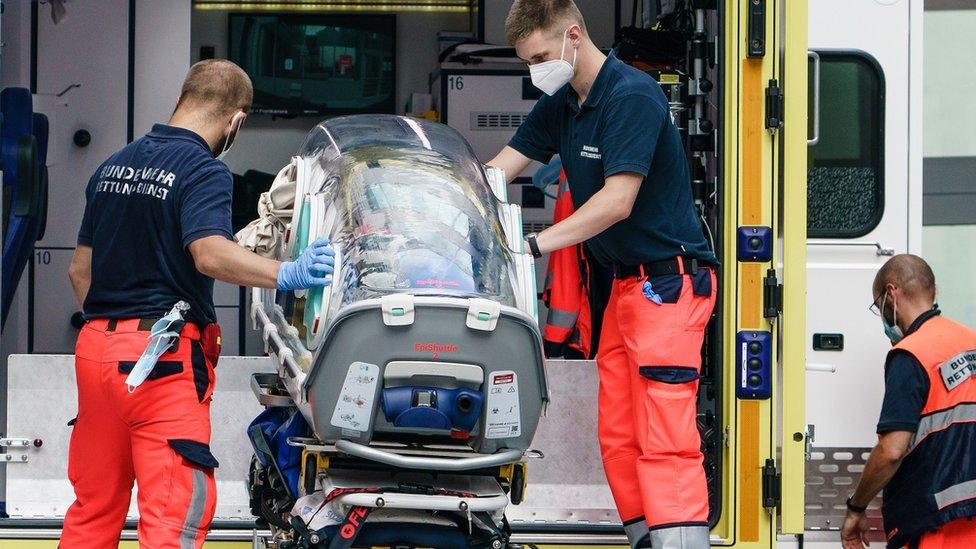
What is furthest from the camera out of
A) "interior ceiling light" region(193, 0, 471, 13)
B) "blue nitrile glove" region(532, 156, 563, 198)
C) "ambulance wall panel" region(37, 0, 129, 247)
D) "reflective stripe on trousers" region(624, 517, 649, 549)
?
"interior ceiling light" region(193, 0, 471, 13)

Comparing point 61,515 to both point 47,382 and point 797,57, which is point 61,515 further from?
point 797,57

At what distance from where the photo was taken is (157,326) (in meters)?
3.58

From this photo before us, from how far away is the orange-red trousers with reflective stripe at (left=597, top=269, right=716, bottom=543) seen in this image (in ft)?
13.3

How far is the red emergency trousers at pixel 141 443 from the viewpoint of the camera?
3.56 metres

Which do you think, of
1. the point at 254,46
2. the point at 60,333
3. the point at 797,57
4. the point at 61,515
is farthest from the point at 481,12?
the point at 61,515

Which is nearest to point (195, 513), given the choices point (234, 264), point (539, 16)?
point (234, 264)

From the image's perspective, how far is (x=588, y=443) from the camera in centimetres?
469

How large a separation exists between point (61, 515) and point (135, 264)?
1.22m

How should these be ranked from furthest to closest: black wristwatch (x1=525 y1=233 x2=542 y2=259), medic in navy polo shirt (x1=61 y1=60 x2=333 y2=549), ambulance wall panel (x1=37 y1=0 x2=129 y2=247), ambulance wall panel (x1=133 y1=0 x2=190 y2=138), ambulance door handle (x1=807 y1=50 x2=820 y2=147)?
ambulance wall panel (x1=37 y1=0 x2=129 y2=247) → ambulance wall panel (x1=133 y1=0 x2=190 y2=138) → ambulance door handle (x1=807 y1=50 x2=820 y2=147) → black wristwatch (x1=525 y1=233 x2=542 y2=259) → medic in navy polo shirt (x1=61 y1=60 x2=333 y2=549)

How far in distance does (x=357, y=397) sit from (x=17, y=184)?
243 centimetres

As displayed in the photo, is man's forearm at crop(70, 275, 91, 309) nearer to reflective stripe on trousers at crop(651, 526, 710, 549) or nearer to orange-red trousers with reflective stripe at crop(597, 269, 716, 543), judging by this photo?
orange-red trousers with reflective stripe at crop(597, 269, 716, 543)

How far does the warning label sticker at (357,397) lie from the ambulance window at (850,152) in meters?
2.38

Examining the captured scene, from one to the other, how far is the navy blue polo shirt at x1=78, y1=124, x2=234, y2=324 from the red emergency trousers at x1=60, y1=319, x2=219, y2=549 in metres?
0.07

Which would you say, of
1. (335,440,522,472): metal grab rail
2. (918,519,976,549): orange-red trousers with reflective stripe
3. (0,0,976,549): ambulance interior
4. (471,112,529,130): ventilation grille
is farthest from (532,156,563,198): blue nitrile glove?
(335,440,522,472): metal grab rail
